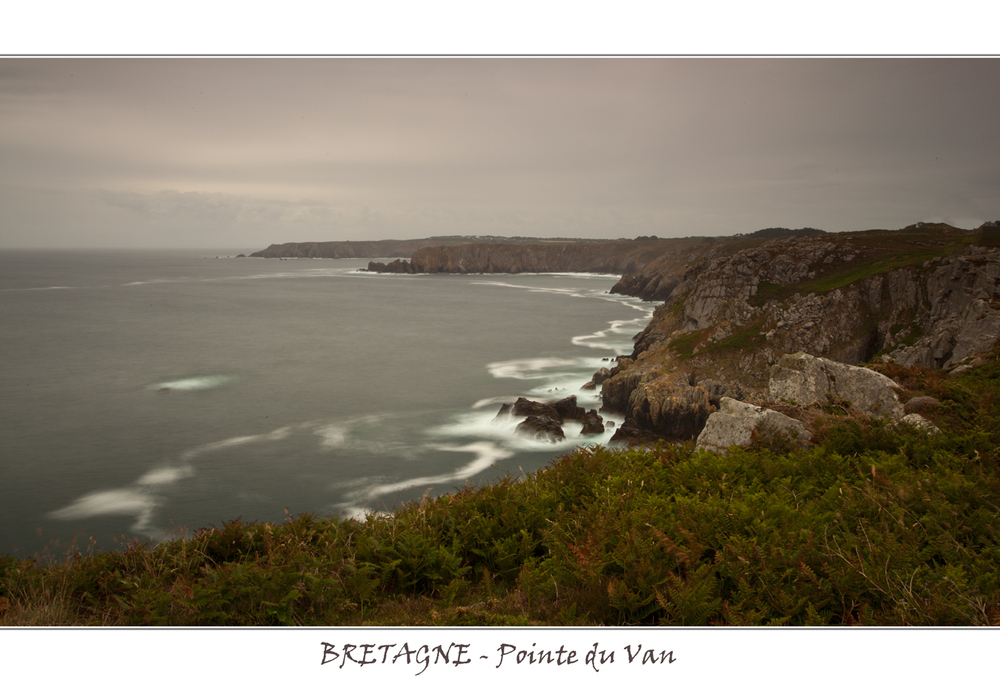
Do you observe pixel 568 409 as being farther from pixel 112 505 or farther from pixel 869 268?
pixel 869 268

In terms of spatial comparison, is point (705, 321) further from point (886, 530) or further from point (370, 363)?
point (886, 530)

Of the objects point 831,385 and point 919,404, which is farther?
point 831,385

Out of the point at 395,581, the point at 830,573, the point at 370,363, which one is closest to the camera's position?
the point at 830,573

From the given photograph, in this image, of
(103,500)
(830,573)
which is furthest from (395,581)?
(103,500)

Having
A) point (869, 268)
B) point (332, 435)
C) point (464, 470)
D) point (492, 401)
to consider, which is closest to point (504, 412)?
point (492, 401)

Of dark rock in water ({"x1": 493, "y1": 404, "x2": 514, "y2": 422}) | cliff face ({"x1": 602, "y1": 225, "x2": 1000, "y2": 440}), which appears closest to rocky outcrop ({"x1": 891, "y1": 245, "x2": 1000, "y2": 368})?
cliff face ({"x1": 602, "y1": 225, "x2": 1000, "y2": 440})
